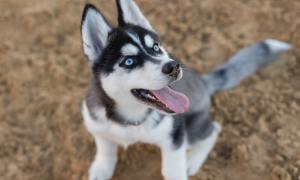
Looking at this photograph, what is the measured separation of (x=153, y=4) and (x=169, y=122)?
1.97 meters

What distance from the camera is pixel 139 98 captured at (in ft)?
10.2

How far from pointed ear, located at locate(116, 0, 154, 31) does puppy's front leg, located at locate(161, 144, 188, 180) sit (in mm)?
770

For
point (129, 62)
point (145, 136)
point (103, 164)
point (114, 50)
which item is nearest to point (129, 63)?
point (129, 62)

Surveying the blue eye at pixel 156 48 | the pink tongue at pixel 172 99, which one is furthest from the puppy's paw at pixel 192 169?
the blue eye at pixel 156 48

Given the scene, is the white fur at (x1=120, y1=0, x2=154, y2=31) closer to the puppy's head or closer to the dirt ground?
the puppy's head

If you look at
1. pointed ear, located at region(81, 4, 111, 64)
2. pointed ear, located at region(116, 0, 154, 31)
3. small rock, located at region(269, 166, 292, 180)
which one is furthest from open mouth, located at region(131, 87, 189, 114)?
small rock, located at region(269, 166, 292, 180)

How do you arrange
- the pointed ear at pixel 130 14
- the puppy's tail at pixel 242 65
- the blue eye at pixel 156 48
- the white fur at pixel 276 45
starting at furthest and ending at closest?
1. the white fur at pixel 276 45
2. the puppy's tail at pixel 242 65
3. the pointed ear at pixel 130 14
4. the blue eye at pixel 156 48

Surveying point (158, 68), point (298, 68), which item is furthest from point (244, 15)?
point (158, 68)

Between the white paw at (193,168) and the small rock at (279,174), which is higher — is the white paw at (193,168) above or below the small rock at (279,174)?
above

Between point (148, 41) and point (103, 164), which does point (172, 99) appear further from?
point (103, 164)

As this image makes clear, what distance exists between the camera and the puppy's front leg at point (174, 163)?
3500mm

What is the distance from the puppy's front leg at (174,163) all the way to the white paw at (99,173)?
16.7 inches

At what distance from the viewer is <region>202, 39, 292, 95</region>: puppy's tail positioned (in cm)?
412

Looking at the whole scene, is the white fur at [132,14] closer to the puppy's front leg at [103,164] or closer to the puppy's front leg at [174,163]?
the puppy's front leg at [174,163]
